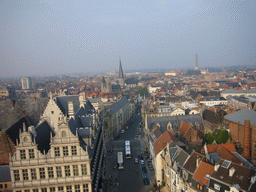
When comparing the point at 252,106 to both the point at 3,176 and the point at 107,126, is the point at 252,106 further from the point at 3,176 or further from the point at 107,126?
Result: the point at 3,176

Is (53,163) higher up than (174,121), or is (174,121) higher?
(53,163)

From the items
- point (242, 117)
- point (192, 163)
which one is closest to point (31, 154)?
point (192, 163)

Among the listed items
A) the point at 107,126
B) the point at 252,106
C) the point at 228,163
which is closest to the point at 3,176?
the point at 228,163

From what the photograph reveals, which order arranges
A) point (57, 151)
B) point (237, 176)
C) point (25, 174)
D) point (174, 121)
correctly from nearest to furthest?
point (237, 176) → point (25, 174) → point (57, 151) → point (174, 121)

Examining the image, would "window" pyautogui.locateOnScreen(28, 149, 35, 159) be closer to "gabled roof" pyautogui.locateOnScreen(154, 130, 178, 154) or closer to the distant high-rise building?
"gabled roof" pyautogui.locateOnScreen(154, 130, 178, 154)

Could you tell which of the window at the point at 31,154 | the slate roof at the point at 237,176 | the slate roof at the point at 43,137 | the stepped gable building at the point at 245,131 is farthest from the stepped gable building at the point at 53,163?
the stepped gable building at the point at 245,131

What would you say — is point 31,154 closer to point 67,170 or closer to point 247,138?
point 67,170

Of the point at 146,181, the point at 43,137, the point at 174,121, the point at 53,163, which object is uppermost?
the point at 43,137
